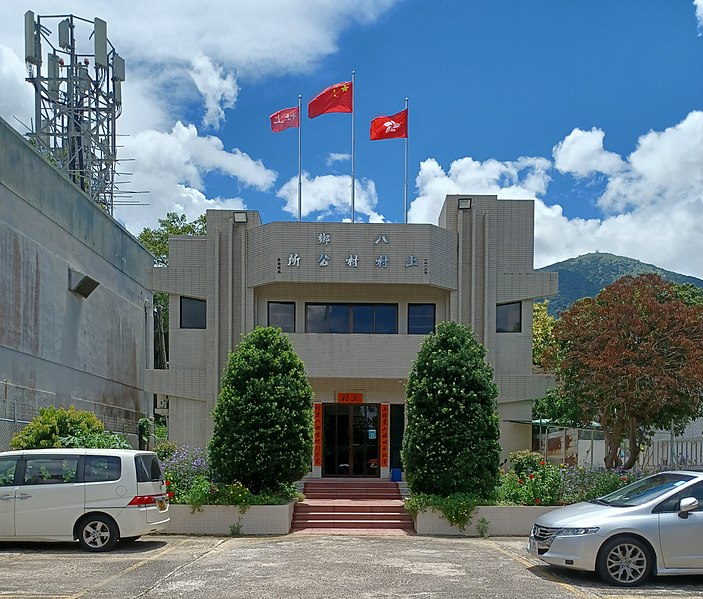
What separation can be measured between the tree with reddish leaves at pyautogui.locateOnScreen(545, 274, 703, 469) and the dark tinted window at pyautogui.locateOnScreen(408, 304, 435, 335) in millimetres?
4855

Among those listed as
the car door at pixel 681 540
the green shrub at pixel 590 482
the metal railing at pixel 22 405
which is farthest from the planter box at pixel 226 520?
the car door at pixel 681 540

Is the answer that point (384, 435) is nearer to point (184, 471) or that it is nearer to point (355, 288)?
point (355, 288)

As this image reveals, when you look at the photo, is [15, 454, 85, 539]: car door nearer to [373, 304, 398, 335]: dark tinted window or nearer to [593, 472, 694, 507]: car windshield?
[593, 472, 694, 507]: car windshield

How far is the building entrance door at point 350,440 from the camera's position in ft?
82.0

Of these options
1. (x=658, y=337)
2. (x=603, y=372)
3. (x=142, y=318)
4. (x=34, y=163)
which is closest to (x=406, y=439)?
(x=603, y=372)

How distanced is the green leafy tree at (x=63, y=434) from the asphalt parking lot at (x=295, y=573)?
3.39 m

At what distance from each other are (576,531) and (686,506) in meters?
1.44

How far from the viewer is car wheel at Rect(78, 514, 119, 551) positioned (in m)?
13.9

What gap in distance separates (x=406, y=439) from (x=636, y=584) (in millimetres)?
8185

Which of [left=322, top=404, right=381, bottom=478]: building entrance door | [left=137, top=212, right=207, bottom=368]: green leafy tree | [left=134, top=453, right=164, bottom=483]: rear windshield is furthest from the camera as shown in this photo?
[left=137, top=212, right=207, bottom=368]: green leafy tree

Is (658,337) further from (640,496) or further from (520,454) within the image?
(640,496)

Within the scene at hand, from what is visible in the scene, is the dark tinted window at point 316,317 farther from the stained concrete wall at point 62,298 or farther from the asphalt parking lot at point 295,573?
the asphalt parking lot at point 295,573

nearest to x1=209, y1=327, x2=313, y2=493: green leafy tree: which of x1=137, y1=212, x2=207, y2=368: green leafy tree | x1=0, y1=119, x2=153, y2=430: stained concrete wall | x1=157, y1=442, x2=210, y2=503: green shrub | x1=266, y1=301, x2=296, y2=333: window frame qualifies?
x1=157, y1=442, x2=210, y2=503: green shrub

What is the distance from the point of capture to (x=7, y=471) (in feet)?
46.8
